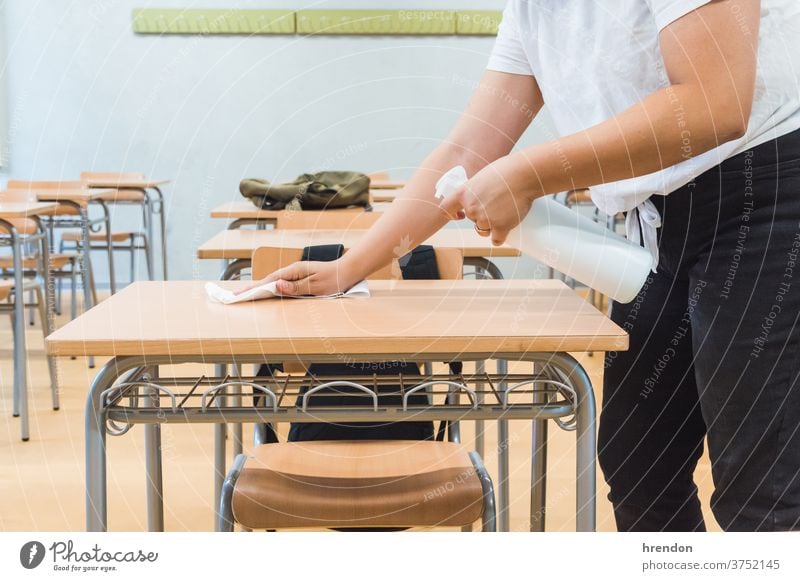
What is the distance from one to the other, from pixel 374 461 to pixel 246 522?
219 millimetres

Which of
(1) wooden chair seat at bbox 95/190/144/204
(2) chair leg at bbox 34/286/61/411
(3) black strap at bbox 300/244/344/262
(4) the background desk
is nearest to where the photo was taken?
(3) black strap at bbox 300/244/344/262

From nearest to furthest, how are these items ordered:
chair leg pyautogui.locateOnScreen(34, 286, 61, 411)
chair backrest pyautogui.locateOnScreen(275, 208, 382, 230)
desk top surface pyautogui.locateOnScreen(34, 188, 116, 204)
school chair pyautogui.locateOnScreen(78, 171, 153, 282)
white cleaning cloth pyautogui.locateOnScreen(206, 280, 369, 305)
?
white cleaning cloth pyautogui.locateOnScreen(206, 280, 369, 305)
chair backrest pyautogui.locateOnScreen(275, 208, 382, 230)
chair leg pyautogui.locateOnScreen(34, 286, 61, 411)
desk top surface pyautogui.locateOnScreen(34, 188, 116, 204)
school chair pyautogui.locateOnScreen(78, 171, 153, 282)

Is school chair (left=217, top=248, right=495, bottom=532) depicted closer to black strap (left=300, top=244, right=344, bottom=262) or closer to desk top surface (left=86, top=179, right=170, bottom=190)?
black strap (left=300, top=244, right=344, bottom=262)

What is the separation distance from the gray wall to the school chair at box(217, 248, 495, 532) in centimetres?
377

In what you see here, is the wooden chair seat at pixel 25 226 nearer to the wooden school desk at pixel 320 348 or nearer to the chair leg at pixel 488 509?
the wooden school desk at pixel 320 348

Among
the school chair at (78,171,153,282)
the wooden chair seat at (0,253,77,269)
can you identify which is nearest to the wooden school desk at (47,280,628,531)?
the wooden chair seat at (0,253,77,269)

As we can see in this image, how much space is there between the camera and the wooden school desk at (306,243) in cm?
207

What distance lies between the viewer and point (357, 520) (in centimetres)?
127

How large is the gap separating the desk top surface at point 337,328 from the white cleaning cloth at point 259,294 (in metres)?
0.01

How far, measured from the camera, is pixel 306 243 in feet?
7.03

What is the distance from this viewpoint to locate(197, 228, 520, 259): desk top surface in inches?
81.2

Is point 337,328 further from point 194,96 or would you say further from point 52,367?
point 194,96

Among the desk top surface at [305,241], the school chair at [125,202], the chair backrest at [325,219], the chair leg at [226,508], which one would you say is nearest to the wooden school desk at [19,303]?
the desk top surface at [305,241]

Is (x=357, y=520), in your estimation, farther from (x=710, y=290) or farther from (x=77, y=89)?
(x=77, y=89)
